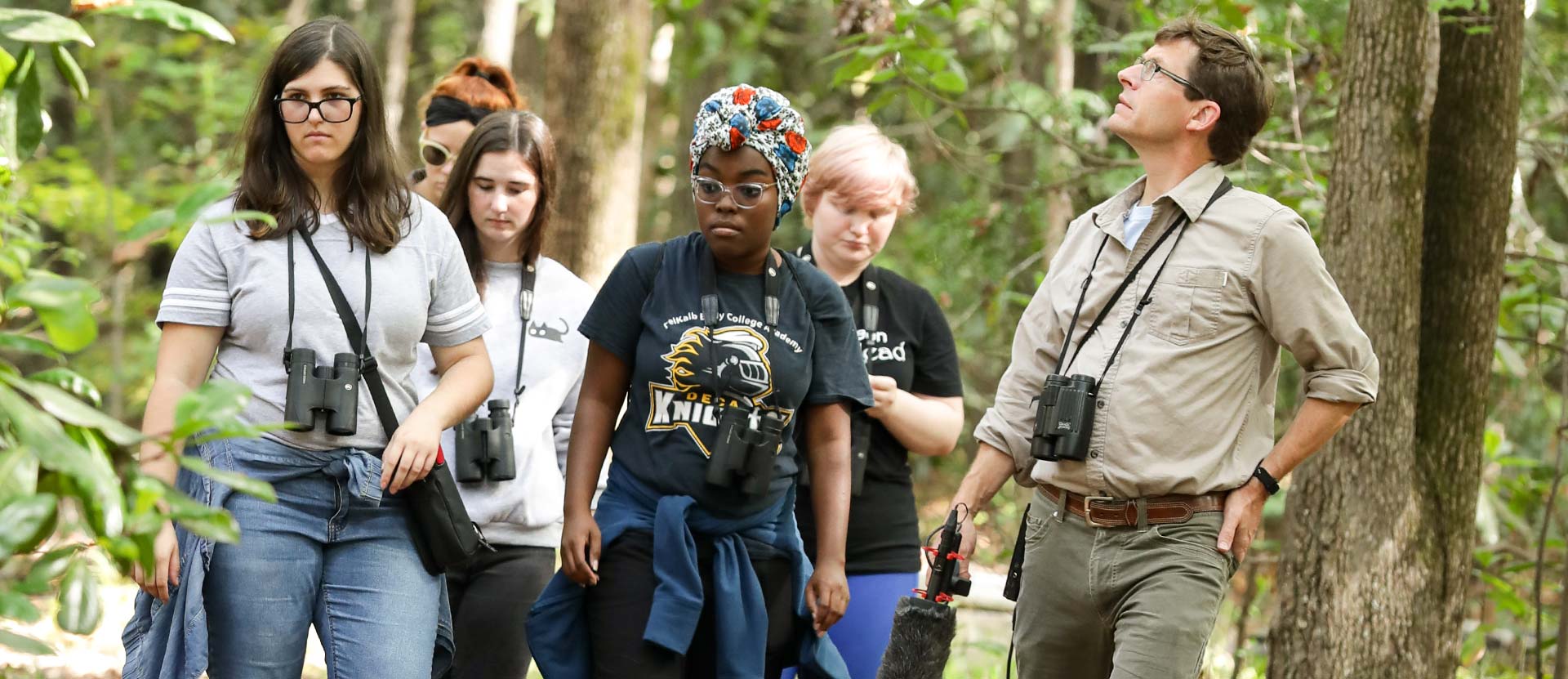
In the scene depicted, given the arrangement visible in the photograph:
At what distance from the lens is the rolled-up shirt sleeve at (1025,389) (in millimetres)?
3629

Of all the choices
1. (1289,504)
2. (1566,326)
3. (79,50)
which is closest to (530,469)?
(1289,504)

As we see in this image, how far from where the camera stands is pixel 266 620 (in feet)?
10.0

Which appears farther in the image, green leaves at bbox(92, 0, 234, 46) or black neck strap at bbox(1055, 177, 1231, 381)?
black neck strap at bbox(1055, 177, 1231, 381)

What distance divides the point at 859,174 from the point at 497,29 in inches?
312

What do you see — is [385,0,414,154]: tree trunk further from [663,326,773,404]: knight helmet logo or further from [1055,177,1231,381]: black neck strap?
[1055,177,1231,381]: black neck strap

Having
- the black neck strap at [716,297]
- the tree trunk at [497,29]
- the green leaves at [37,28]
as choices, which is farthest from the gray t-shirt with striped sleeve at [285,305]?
the tree trunk at [497,29]

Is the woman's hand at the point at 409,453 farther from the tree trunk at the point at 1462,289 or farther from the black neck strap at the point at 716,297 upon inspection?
the tree trunk at the point at 1462,289

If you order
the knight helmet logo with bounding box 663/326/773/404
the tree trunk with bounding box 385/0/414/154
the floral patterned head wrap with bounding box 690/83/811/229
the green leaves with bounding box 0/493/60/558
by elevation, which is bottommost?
the green leaves with bounding box 0/493/60/558

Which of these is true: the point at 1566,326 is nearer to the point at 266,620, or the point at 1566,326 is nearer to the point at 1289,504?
the point at 1289,504

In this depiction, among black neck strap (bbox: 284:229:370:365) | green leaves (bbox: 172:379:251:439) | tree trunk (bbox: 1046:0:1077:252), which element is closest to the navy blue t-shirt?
black neck strap (bbox: 284:229:370:365)

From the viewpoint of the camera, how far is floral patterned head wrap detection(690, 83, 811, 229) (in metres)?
3.26

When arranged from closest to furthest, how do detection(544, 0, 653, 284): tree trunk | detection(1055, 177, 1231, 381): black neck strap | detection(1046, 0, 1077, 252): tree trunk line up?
1. detection(1055, 177, 1231, 381): black neck strap
2. detection(544, 0, 653, 284): tree trunk
3. detection(1046, 0, 1077, 252): tree trunk

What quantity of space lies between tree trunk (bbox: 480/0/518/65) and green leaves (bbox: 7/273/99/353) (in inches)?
398

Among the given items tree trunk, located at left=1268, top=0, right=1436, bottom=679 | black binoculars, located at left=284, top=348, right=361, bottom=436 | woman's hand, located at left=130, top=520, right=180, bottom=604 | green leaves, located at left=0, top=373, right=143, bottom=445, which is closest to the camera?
green leaves, located at left=0, top=373, right=143, bottom=445
